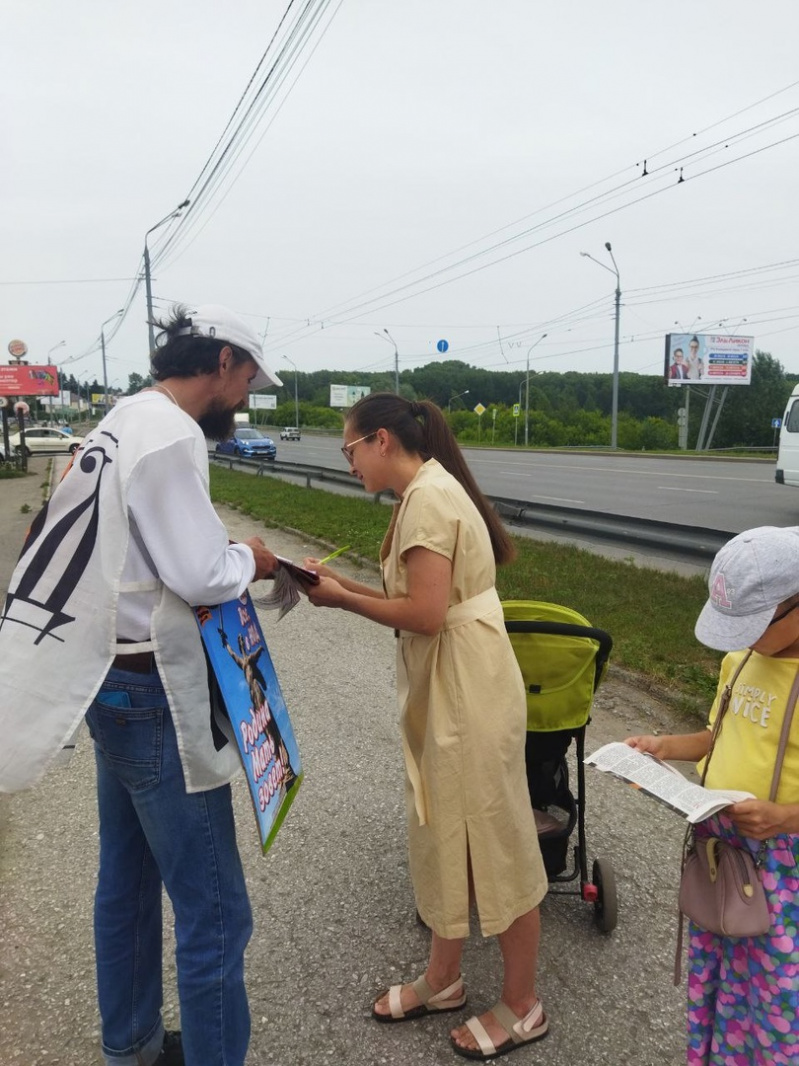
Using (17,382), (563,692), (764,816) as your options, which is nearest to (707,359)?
(17,382)

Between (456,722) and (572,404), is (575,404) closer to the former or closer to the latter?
(572,404)

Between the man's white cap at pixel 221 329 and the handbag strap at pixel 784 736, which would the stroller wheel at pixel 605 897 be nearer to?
the handbag strap at pixel 784 736

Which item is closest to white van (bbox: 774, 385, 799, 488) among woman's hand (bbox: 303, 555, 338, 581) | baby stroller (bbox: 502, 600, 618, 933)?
baby stroller (bbox: 502, 600, 618, 933)

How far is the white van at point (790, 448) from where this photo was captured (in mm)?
13992

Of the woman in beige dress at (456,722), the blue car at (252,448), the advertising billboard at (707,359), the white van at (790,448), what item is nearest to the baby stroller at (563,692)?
the woman in beige dress at (456,722)

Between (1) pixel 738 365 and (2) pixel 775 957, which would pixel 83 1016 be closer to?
(2) pixel 775 957

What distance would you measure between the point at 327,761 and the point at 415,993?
176 centimetres

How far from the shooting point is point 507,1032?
2.22 meters

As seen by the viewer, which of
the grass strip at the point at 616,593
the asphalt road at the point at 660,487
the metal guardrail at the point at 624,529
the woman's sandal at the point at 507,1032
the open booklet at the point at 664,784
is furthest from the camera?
the asphalt road at the point at 660,487

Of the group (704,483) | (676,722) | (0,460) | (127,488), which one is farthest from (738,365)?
(127,488)

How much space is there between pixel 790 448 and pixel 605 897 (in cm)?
1340

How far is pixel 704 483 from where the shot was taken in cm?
2012

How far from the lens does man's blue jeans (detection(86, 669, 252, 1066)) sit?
1.71 m

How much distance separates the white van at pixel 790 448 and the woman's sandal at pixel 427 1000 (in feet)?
44.6
